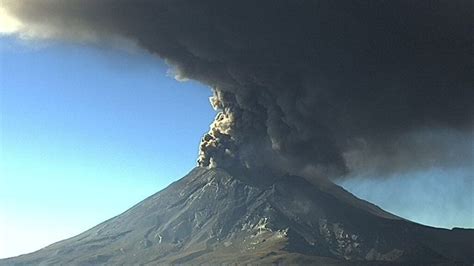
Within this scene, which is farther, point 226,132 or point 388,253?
point 388,253

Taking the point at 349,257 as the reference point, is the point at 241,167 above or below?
above

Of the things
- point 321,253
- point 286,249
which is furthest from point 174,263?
point 321,253

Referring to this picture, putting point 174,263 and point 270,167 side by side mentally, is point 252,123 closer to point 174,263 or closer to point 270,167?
point 270,167

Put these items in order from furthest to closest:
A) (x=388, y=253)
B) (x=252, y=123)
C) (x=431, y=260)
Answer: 1. (x=388, y=253)
2. (x=431, y=260)
3. (x=252, y=123)

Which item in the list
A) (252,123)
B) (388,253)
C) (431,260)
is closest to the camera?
(252,123)

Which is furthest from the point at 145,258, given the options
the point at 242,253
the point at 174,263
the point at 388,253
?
the point at 388,253

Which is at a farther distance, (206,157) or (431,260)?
(206,157)

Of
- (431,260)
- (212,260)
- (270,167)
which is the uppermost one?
(270,167)

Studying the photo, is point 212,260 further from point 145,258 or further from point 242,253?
point 145,258

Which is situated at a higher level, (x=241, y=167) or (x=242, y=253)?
(x=241, y=167)
